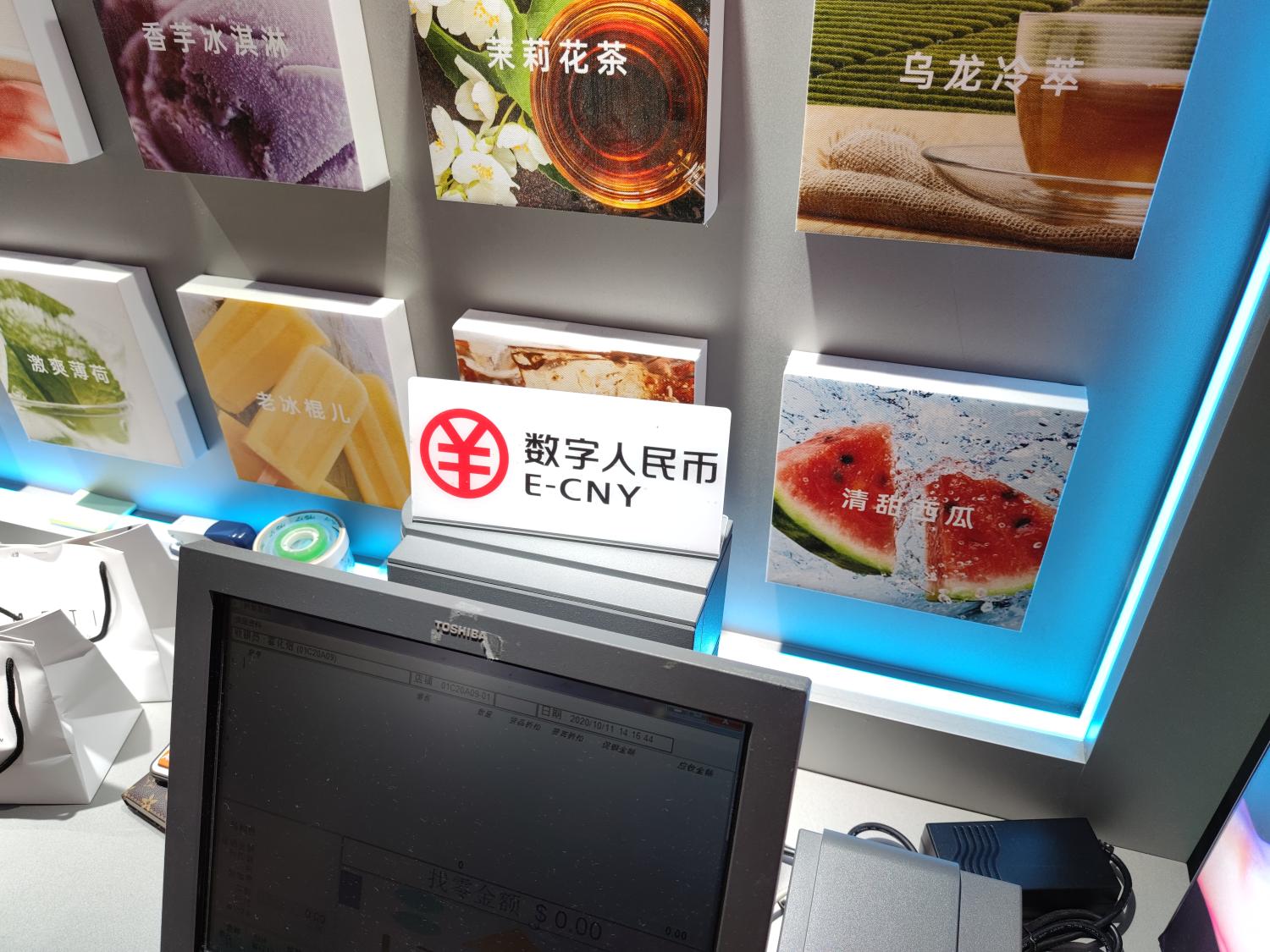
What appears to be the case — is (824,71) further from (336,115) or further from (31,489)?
(31,489)

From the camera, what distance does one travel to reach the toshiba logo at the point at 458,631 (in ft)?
2.09

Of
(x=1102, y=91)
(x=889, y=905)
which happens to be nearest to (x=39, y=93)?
(x=1102, y=91)

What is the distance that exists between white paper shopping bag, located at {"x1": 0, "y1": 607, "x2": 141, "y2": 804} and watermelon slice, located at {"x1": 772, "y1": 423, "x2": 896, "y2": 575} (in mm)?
787

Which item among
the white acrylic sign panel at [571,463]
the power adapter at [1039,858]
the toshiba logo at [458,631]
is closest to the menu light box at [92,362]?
the white acrylic sign panel at [571,463]

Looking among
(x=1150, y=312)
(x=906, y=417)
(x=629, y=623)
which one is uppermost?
(x=1150, y=312)

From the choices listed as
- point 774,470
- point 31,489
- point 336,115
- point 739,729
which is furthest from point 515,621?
point 31,489

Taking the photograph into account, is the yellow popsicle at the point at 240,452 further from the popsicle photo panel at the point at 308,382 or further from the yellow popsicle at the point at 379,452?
the yellow popsicle at the point at 379,452

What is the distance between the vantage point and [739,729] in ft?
1.97

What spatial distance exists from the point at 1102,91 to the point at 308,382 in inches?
32.9

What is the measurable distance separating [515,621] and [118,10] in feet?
2.40

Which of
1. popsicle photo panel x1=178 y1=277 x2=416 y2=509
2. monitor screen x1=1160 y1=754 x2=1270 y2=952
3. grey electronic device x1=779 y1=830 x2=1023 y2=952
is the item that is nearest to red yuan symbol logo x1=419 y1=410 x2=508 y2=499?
popsicle photo panel x1=178 y1=277 x2=416 y2=509

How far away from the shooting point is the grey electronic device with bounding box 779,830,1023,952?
0.76 m

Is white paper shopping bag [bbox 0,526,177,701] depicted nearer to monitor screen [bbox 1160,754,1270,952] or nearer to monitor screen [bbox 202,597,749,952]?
monitor screen [bbox 202,597,749,952]

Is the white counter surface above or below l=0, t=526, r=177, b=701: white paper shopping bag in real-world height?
below
